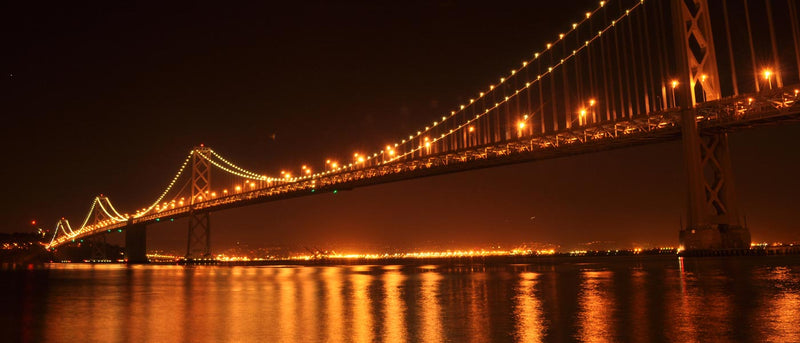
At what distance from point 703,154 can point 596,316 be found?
26399mm

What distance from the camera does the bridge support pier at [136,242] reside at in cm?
7194

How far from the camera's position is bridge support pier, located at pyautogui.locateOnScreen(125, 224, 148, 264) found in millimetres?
71938

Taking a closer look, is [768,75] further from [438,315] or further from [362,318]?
[362,318]

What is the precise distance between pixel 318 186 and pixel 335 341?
170 feet

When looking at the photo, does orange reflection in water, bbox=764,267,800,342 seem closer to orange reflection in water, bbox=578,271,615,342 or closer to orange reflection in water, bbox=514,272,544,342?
orange reflection in water, bbox=578,271,615,342

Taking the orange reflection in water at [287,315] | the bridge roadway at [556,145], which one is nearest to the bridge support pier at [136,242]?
the bridge roadway at [556,145]

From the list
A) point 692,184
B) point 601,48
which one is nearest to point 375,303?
point 692,184

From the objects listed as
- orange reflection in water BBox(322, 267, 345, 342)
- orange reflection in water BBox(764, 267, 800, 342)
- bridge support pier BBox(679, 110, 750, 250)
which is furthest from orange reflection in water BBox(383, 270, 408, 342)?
bridge support pier BBox(679, 110, 750, 250)

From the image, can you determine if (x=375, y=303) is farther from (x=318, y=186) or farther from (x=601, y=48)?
(x=318, y=186)

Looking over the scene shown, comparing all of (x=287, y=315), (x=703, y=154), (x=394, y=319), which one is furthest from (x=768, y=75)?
(x=287, y=315)

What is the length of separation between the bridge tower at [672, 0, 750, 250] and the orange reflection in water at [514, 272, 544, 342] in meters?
19.8

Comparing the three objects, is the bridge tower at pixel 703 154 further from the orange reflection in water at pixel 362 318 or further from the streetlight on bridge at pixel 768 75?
the orange reflection in water at pixel 362 318

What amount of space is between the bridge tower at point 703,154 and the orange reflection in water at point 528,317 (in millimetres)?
19808

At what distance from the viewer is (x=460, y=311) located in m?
11.5
